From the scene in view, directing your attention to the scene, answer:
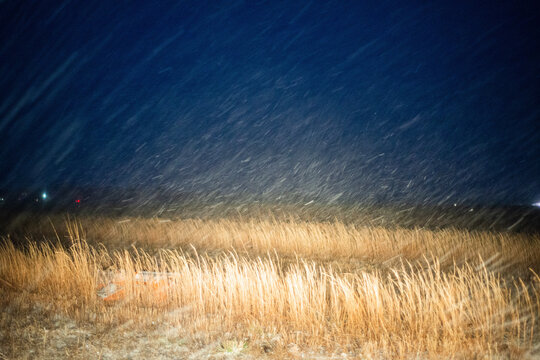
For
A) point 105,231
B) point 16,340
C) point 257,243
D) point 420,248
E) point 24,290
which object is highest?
point 105,231

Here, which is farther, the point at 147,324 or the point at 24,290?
the point at 24,290

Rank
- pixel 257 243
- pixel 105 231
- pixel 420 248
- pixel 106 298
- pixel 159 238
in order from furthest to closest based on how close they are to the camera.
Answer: pixel 105 231 < pixel 159 238 < pixel 257 243 < pixel 420 248 < pixel 106 298

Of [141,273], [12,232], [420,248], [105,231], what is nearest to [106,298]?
[141,273]

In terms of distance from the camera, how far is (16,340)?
4066mm

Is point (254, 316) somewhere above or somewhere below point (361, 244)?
below

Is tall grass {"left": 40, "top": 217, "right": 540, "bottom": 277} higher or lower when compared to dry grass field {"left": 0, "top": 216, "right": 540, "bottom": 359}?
higher

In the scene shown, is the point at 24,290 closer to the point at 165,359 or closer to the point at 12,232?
the point at 165,359

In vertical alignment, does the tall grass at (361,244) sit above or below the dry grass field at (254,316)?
above

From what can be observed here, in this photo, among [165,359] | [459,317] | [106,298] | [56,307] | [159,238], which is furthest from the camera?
[159,238]

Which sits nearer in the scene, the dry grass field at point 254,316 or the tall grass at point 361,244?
the dry grass field at point 254,316

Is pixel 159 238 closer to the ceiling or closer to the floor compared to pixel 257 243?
closer to the ceiling

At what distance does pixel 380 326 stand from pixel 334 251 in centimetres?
619

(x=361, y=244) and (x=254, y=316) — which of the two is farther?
(x=361, y=244)

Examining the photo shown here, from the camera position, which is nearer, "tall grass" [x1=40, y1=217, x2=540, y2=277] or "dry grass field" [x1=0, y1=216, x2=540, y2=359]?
"dry grass field" [x1=0, y1=216, x2=540, y2=359]
